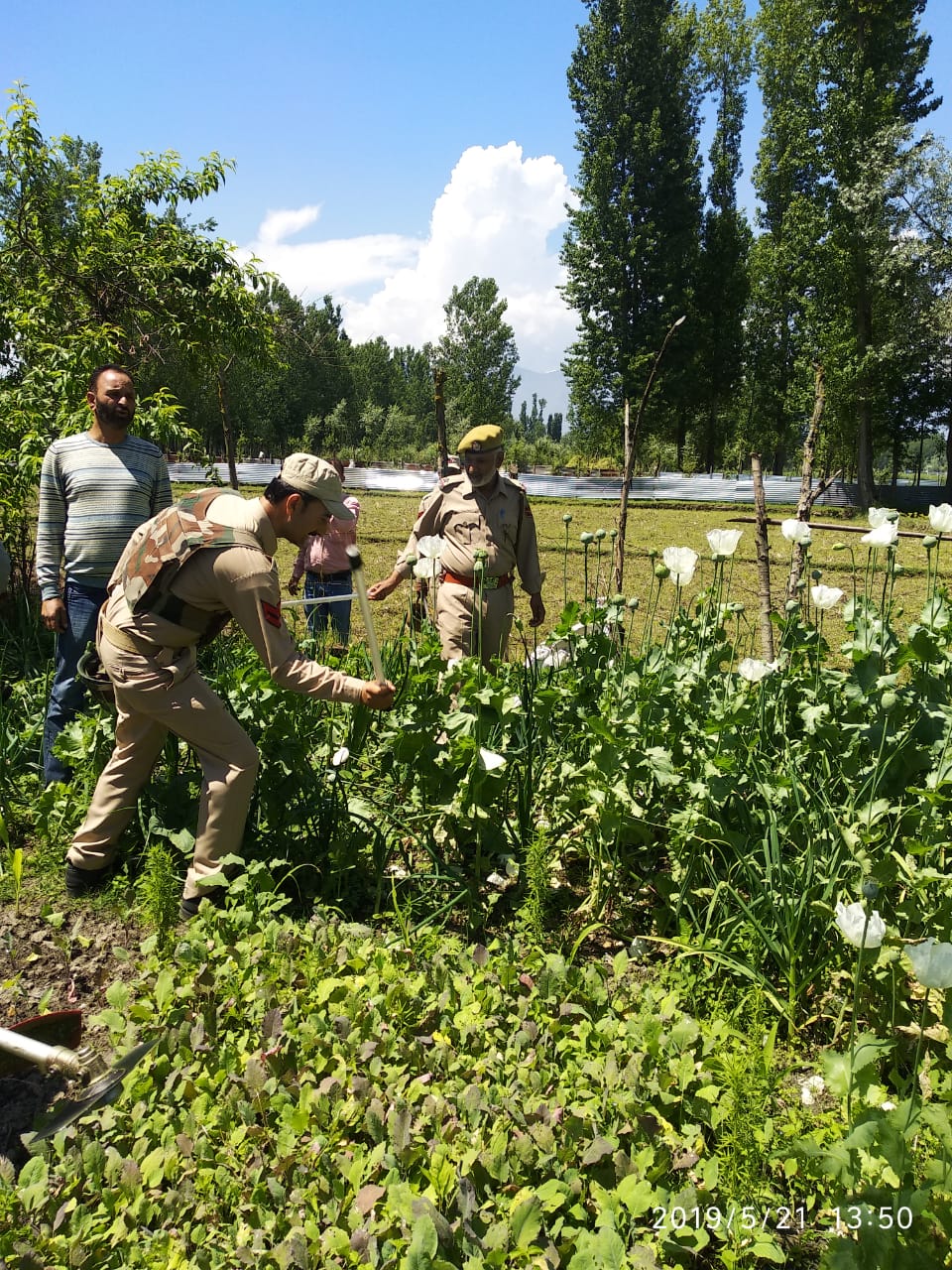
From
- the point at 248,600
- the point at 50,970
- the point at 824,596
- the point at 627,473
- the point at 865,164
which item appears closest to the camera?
the point at 248,600

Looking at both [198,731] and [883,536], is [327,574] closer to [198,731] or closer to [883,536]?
[198,731]

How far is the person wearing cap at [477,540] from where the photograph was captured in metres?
4.07

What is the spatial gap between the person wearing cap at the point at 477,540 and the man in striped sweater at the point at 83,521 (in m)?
1.19

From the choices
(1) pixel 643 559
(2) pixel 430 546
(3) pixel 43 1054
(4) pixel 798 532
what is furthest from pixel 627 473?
(1) pixel 643 559

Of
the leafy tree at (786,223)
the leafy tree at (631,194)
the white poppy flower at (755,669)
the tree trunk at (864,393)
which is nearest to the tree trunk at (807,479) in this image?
the white poppy flower at (755,669)

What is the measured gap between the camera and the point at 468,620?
13.6ft

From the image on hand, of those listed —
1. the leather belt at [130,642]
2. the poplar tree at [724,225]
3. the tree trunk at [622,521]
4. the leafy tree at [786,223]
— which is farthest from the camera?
the poplar tree at [724,225]

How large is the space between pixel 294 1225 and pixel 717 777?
1546 mm

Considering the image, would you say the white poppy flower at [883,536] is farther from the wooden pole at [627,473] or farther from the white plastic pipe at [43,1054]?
the white plastic pipe at [43,1054]

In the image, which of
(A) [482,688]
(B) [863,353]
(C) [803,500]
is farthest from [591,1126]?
(B) [863,353]

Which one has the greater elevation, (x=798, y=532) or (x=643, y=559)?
(x=798, y=532)

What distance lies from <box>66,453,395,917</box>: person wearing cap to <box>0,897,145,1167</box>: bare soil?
25 cm

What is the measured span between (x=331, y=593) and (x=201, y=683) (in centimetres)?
258

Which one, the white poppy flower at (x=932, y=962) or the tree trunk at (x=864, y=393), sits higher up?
the tree trunk at (x=864, y=393)
